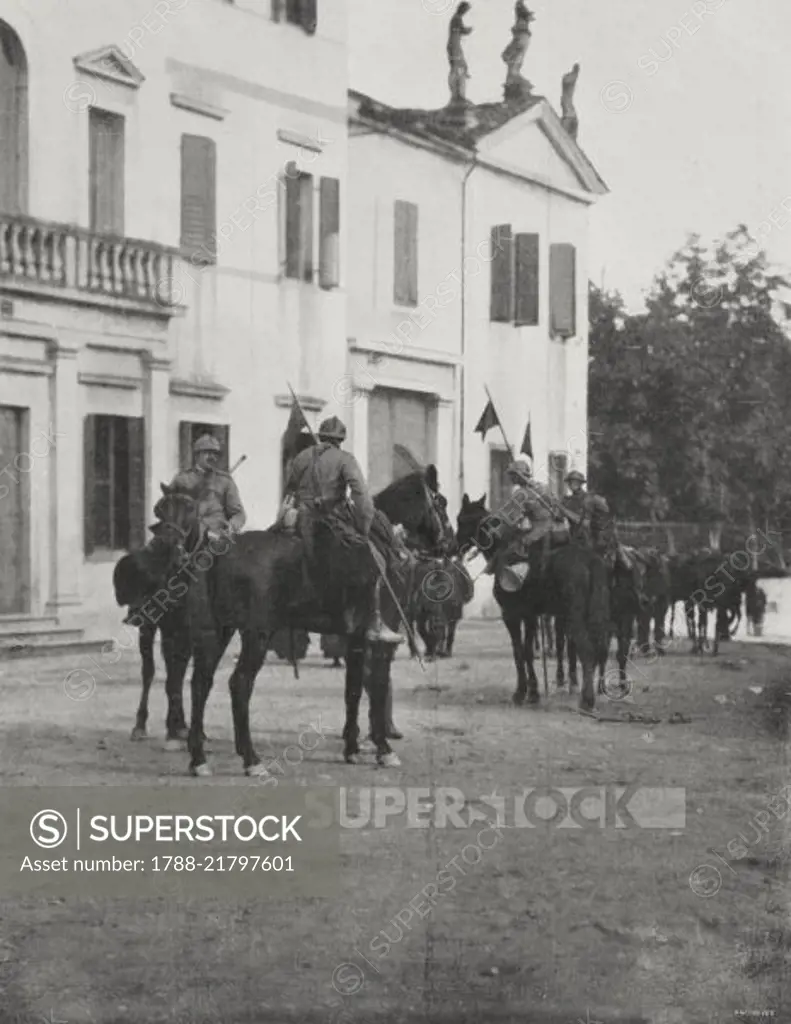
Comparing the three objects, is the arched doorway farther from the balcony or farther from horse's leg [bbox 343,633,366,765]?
horse's leg [bbox 343,633,366,765]

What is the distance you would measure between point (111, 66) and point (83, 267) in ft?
7.18

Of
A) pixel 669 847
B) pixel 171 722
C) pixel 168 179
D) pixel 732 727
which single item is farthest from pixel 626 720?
pixel 168 179

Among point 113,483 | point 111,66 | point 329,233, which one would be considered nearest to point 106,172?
point 111,66

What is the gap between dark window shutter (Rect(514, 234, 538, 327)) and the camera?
24141 millimetres

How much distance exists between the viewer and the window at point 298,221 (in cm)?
1925

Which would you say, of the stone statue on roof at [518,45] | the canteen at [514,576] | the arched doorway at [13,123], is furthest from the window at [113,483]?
the stone statue on roof at [518,45]

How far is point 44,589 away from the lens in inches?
700

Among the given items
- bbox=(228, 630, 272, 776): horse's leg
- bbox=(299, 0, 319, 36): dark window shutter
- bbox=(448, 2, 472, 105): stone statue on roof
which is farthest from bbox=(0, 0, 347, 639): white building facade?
bbox=(228, 630, 272, 776): horse's leg

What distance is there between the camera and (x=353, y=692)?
11.0m

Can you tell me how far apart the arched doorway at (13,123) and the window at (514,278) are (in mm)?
7431

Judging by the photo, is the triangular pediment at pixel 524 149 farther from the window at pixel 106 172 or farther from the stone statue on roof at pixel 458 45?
the stone statue on roof at pixel 458 45

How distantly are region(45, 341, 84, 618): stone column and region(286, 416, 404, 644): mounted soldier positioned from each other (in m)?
7.71

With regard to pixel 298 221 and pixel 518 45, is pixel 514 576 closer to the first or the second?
pixel 518 45

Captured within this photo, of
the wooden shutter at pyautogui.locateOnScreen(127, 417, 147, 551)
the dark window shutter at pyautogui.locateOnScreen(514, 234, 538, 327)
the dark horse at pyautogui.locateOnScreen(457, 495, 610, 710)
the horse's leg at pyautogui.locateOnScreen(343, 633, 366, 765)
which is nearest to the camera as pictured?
the horse's leg at pyautogui.locateOnScreen(343, 633, 366, 765)
